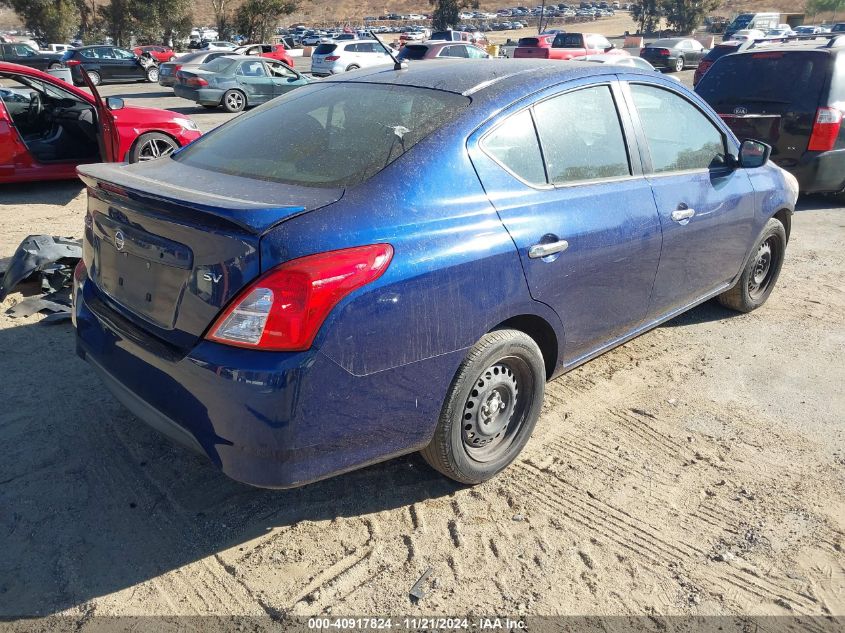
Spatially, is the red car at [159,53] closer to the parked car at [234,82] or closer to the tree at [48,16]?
the parked car at [234,82]

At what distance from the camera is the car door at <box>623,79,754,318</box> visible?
11.9 feet

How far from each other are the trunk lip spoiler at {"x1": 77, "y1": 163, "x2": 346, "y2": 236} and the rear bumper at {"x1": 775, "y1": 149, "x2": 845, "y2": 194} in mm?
6637

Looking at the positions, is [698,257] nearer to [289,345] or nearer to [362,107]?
[362,107]

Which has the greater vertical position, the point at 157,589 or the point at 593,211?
the point at 593,211

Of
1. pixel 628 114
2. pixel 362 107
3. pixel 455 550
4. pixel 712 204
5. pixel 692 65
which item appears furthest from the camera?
pixel 692 65

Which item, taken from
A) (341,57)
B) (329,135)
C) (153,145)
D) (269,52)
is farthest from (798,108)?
(269,52)

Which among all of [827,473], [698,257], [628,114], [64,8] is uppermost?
[64,8]

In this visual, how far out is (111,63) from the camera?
25.2 m

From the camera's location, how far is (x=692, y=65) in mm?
33656

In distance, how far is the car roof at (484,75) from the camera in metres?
3.06

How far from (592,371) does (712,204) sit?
1.17 metres

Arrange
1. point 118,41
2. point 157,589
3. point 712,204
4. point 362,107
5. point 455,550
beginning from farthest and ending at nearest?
point 118,41 < point 712,204 < point 362,107 < point 455,550 < point 157,589

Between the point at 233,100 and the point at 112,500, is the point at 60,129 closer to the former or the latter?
the point at 112,500

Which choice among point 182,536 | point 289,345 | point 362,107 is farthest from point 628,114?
point 182,536
